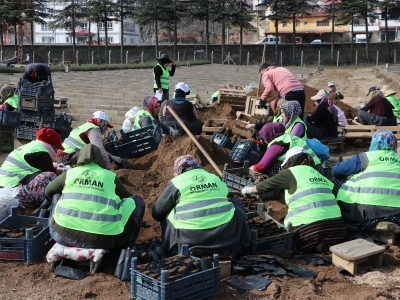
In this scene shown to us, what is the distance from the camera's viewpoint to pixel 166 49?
54.7 m

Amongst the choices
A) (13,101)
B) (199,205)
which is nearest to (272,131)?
(199,205)

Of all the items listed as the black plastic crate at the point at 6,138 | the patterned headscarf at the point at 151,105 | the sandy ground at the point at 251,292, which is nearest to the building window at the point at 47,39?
the black plastic crate at the point at 6,138

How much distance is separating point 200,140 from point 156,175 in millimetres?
1162

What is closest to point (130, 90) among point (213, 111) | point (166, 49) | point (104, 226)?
point (213, 111)

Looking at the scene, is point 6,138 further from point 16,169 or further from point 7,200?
point 7,200

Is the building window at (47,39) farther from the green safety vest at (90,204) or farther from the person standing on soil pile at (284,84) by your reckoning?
the green safety vest at (90,204)

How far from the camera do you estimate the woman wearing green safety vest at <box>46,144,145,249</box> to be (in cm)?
546

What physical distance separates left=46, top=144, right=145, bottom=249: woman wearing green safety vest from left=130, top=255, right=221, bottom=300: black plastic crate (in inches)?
27.1

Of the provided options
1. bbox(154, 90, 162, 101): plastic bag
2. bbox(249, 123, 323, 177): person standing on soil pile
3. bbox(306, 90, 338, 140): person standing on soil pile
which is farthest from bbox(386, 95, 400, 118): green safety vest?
bbox(249, 123, 323, 177): person standing on soil pile

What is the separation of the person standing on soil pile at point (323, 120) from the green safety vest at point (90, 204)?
6.22 m

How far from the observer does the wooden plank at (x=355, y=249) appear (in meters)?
5.68

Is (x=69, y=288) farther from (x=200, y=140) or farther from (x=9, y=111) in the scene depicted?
(x=9, y=111)

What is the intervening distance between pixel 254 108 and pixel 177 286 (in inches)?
322

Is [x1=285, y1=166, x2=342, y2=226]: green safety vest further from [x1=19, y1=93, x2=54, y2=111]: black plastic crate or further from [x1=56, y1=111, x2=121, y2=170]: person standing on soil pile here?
[x1=19, y1=93, x2=54, y2=111]: black plastic crate
